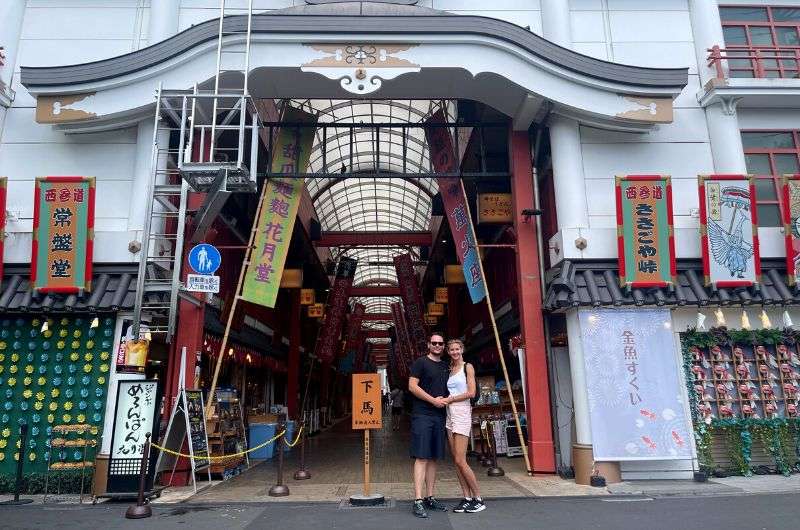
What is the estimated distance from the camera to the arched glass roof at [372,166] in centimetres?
1709

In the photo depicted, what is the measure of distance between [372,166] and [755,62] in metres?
14.2

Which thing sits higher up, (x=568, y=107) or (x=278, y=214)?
(x=568, y=107)

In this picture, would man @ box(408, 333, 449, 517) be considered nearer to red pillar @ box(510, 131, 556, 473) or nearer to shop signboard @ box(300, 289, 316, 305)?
red pillar @ box(510, 131, 556, 473)

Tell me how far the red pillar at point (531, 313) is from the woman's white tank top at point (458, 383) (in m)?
3.57

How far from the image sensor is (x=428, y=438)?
6.63 metres

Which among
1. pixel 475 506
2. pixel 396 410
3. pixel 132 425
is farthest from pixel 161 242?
pixel 396 410

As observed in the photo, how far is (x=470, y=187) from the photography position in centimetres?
1564

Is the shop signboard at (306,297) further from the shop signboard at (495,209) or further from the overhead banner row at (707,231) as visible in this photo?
the overhead banner row at (707,231)

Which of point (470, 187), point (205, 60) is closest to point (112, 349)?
point (205, 60)

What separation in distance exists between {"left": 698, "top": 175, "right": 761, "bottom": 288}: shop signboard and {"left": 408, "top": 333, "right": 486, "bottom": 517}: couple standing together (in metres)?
5.31

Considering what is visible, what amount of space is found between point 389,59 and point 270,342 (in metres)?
11.1

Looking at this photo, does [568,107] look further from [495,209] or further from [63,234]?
[63,234]

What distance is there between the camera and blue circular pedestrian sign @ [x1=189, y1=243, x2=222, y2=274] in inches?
361

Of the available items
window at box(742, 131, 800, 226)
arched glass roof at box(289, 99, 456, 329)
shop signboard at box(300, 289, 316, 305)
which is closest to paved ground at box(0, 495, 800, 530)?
window at box(742, 131, 800, 226)
